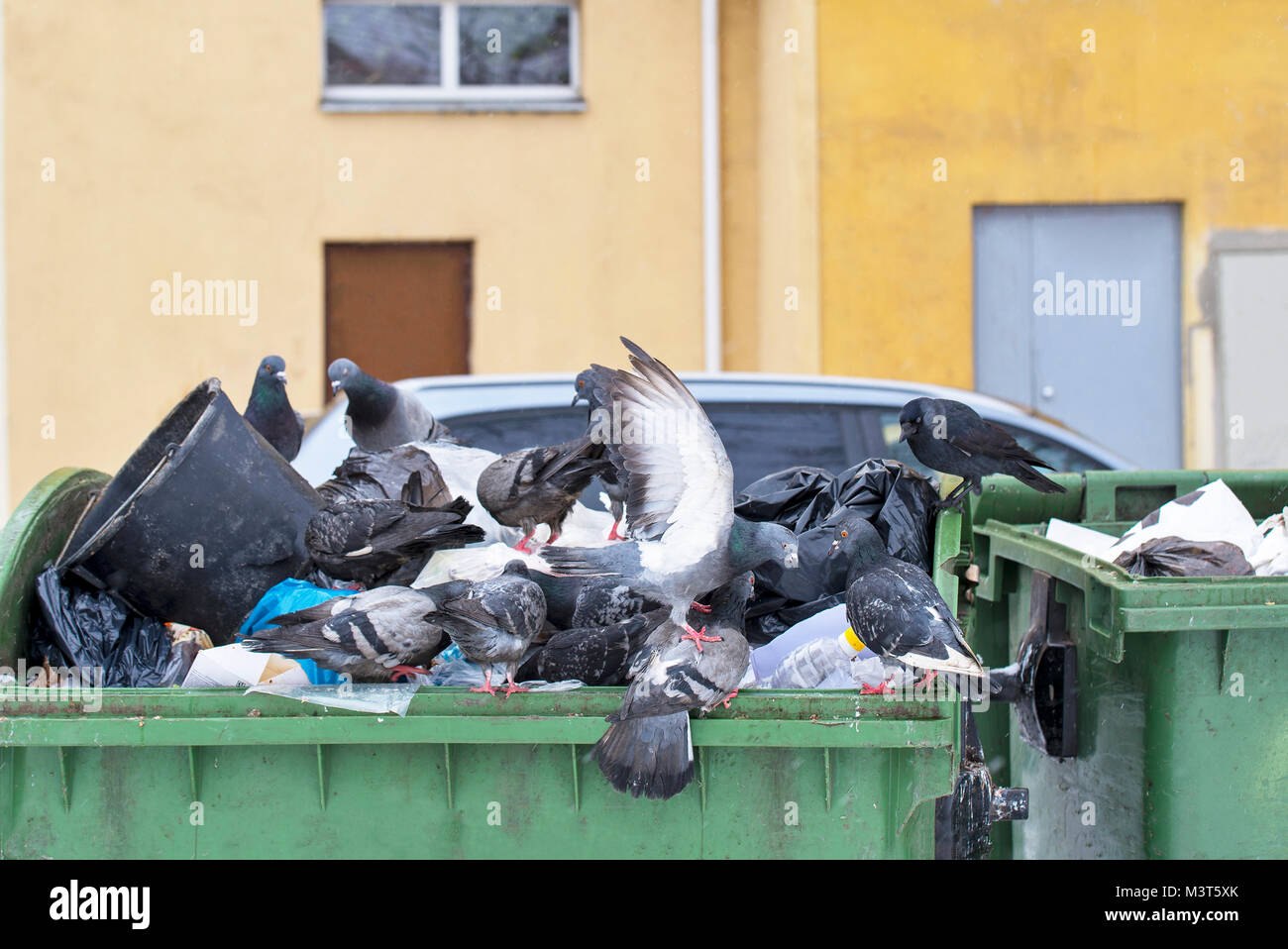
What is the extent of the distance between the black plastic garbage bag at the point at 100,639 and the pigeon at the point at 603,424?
110cm

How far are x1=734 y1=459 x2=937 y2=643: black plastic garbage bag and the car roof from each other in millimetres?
1744

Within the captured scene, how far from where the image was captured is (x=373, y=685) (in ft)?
7.51

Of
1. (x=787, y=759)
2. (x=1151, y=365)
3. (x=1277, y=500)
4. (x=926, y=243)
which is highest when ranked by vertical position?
(x=926, y=243)

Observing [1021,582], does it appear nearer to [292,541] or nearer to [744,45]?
[292,541]

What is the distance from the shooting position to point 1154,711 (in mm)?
2426

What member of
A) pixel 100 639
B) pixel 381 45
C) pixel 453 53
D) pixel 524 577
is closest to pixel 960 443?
pixel 524 577

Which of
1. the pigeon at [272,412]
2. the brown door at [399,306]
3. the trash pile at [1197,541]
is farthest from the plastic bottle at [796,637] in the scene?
the brown door at [399,306]

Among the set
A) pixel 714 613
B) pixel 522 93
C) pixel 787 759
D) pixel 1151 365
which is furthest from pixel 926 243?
pixel 787 759

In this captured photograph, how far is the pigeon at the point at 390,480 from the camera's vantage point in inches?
131

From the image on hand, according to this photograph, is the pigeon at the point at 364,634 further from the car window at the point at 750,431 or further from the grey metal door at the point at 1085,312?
the grey metal door at the point at 1085,312

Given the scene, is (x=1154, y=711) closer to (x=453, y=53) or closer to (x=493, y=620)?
(x=493, y=620)

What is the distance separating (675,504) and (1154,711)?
1052 mm

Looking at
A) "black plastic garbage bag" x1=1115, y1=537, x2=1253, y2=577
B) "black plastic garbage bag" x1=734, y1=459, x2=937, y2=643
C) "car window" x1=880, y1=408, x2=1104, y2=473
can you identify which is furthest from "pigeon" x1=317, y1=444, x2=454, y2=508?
"car window" x1=880, y1=408, x2=1104, y2=473

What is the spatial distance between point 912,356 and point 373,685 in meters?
6.66
